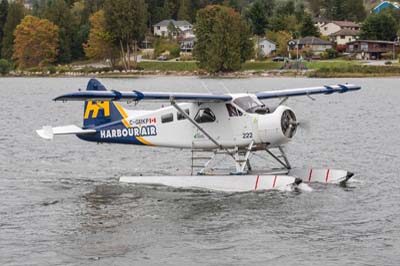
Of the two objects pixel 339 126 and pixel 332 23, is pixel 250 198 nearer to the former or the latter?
pixel 339 126

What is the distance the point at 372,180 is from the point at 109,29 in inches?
3598

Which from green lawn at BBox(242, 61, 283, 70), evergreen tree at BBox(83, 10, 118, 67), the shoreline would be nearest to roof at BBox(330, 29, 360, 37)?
green lawn at BBox(242, 61, 283, 70)

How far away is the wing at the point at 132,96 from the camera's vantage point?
1808 centimetres

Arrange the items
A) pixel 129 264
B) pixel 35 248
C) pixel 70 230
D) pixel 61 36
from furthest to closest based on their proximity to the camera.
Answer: pixel 61 36
pixel 70 230
pixel 35 248
pixel 129 264

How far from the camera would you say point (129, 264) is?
1378cm

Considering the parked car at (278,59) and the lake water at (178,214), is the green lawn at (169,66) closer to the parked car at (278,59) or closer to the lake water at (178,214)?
the parked car at (278,59)

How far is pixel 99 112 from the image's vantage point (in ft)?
71.3

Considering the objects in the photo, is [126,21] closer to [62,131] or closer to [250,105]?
[62,131]

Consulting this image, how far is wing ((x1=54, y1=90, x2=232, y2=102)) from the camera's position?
18.1 meters

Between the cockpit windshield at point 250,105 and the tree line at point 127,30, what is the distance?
75.7 metres

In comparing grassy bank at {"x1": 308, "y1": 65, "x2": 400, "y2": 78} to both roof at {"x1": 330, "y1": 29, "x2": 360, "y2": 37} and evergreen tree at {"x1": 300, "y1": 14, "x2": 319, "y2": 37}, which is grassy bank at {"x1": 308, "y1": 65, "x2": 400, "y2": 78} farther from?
roof at {"x1": 330, "y1": 29, "x2": 360, "y2": 37}

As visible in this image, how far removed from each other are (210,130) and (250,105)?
3.61 feet

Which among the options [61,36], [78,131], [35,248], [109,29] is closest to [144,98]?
[78,131]

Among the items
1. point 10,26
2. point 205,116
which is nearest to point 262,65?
point 10,26
